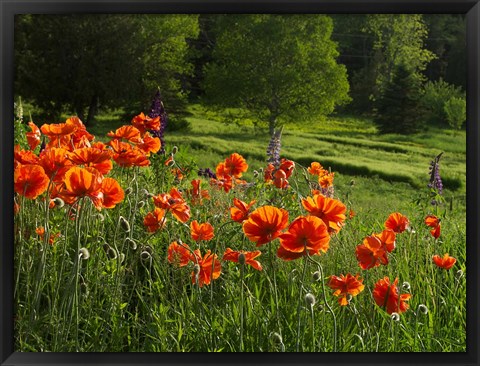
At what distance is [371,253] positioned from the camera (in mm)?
2186

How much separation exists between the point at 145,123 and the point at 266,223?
0.92m

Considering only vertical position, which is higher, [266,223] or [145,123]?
[145,123]

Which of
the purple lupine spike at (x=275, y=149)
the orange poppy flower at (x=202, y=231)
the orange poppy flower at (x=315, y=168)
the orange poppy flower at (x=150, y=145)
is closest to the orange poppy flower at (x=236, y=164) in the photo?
the purple lupine spike at (x=275, y=149)

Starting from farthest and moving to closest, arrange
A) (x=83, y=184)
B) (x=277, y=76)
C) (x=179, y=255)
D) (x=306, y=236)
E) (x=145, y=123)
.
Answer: (x=277, y=76) < (x=145, y=123) < (x=179, y=255) < (x=83, y=184) < (x=306, y=236)

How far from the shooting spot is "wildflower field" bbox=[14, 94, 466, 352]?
7.12 ft

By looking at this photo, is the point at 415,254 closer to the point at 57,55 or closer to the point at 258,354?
the point at 258,354

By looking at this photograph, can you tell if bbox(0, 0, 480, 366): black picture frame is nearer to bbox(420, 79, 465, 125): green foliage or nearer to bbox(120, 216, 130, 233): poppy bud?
bbox(420, 79, 465, 125): green foliage

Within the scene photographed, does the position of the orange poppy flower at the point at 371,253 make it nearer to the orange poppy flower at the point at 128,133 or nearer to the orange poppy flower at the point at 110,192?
the orange poppy flower at the point at 110,192

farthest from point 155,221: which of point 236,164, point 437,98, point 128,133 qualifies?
point 437,98

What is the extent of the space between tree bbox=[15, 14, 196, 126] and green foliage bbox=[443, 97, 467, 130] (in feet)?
3.68

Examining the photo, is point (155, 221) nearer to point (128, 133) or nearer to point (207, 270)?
point (207, 270)

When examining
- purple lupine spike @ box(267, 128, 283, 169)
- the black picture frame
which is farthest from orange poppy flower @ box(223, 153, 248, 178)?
the black picture frame

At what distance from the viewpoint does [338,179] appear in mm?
3010
